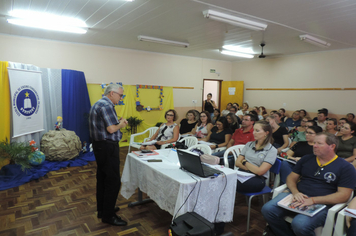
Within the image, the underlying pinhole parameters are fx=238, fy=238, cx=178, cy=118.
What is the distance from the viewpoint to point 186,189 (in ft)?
6.79

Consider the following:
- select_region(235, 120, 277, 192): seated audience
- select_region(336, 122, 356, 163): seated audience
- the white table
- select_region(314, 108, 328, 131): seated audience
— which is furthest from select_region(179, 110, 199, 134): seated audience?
select_region(314, 108, 328, 131): seated audience

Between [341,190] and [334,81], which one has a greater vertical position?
[334,81]

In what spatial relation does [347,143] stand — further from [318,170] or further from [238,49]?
[238,49]

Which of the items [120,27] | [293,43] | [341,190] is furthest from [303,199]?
[293,43]

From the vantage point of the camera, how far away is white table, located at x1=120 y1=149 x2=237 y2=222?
2094 mm

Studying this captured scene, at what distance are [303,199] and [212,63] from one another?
7.19m

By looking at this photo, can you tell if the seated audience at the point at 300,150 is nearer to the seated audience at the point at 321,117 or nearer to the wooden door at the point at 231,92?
the seated audience at the point at 321,117

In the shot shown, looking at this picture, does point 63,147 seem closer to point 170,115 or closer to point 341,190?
point 170,115

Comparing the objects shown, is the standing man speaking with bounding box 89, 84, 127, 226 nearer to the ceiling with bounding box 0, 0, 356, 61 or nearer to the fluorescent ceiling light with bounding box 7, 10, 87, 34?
the ceiling with bounding box 0, 0, 356, 61

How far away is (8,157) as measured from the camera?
4.05m

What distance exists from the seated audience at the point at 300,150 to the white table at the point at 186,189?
37.3 inches

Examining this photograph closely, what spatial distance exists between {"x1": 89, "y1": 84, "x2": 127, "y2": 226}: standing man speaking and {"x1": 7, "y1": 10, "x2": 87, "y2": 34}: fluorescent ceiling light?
2.46m

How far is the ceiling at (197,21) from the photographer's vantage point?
333cm

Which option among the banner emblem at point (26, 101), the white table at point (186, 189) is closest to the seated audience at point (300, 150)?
the white table at point (186, 189)
